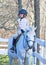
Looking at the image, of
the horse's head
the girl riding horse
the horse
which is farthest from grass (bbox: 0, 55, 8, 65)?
the horse's head

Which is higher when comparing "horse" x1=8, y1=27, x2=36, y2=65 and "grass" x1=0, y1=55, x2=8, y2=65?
"horse" x1=8, y1=27, x2=36, y2=65

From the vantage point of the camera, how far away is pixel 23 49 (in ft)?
19.4

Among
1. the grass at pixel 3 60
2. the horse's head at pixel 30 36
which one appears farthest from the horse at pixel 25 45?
the grass at pixel 3 60

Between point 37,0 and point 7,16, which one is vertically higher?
point 37,0

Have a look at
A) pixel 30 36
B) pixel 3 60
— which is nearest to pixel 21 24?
pixel 30 36

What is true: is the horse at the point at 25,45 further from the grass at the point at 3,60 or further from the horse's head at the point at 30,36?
the grass at the point at 3,60

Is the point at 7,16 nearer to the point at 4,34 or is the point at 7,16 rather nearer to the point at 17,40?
the point at 4,34

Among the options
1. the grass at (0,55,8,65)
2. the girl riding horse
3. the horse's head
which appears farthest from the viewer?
the grass at (0,55,8,65)

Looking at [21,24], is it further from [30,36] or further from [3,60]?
[3,60]

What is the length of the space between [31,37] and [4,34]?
8057 mm

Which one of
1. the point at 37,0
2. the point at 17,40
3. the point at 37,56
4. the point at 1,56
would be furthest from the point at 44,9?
the point at 17,40

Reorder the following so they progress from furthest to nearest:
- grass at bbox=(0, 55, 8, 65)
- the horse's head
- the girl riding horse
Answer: grass at bbox=(0, 55, 8, 65) → the girl riding horse → the horse's head

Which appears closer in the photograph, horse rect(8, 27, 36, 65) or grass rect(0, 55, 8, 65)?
horse rect(8, 27, 36, 65)

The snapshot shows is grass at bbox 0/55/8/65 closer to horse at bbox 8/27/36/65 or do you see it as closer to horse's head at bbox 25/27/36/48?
horse at bbox 8/27/36/65
